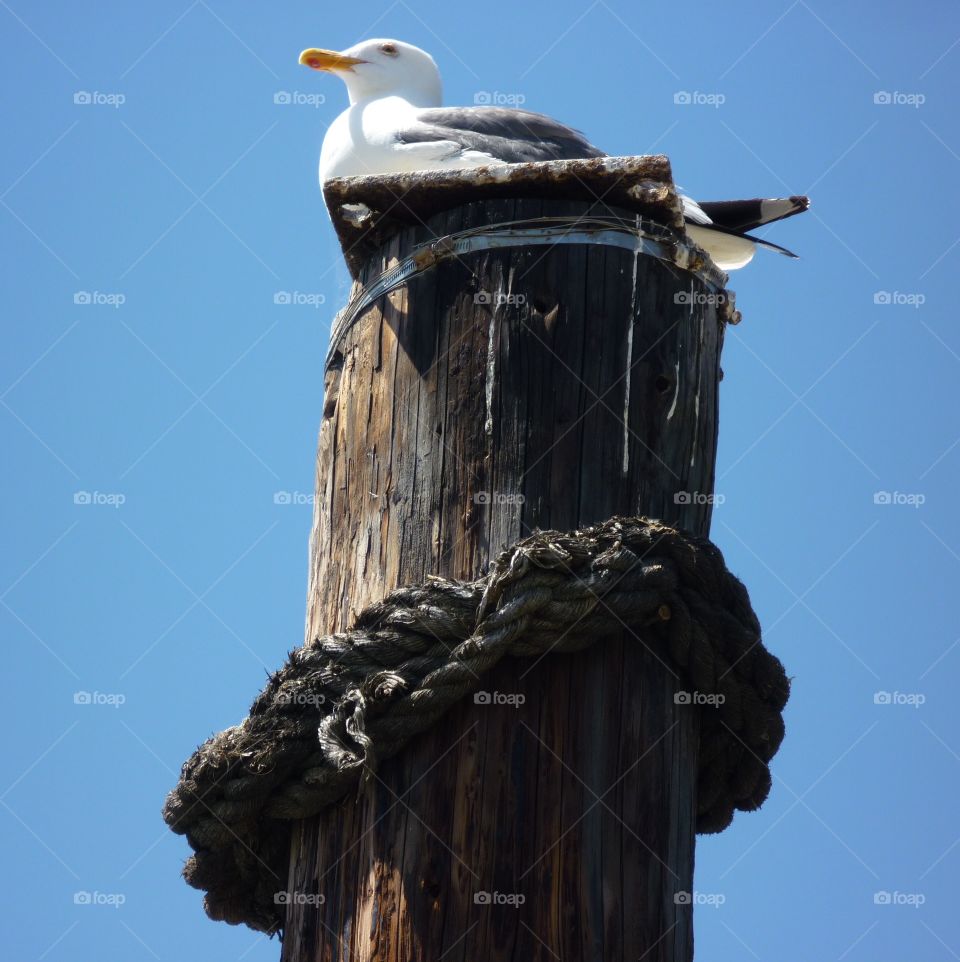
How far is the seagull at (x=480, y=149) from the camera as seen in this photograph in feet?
16.8

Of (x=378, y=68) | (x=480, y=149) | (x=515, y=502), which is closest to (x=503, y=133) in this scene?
(x=480, y=149)

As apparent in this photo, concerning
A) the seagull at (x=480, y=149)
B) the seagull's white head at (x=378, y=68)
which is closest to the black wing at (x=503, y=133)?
the seagull at (x=480, y=149)

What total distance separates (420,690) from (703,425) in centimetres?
81

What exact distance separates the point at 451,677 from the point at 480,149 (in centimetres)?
314

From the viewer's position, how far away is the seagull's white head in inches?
275

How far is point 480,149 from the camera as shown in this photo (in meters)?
5.22

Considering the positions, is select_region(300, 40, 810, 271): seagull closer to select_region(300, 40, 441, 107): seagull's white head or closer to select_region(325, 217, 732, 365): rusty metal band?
select_region(300, 40, 441, 107): seagull's white head

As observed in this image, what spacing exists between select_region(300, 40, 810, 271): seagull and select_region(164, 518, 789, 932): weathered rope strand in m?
2.53

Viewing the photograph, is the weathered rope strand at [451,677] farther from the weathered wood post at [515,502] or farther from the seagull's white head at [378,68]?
the seagull's white head at [378,68]

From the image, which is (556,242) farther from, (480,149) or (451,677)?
(480,149)

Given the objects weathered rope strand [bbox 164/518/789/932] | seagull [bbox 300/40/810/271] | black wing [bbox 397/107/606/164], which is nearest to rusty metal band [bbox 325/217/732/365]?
weathered rope strand [bbox 164/518/789/932]

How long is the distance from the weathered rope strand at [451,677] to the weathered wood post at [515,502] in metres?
0.06

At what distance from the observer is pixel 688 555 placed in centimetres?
266

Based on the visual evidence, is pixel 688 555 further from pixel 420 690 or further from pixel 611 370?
pixel 420 690
